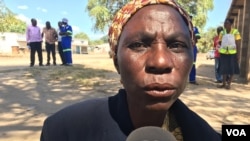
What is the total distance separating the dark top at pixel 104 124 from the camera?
115cm

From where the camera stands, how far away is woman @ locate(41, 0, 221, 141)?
96 centimetres

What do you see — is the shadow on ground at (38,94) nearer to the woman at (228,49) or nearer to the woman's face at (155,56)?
the woman at (228,49)

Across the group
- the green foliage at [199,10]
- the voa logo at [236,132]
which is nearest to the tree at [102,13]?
the green foliage at [199,10]

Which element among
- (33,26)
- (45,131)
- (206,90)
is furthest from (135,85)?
(33,26)

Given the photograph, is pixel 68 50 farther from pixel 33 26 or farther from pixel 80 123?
pixel 80 123

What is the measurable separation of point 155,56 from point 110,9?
24.1m

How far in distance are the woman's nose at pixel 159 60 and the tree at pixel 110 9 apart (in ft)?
70.6

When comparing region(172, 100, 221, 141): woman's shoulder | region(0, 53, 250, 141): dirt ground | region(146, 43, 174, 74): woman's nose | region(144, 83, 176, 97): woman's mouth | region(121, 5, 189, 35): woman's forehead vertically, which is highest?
region(121, 5, 189, 35): woman's forehead

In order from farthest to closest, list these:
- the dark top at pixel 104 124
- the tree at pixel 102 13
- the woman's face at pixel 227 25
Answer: the tree at pixel 102 13 → the woman's face at pixel 227 25 → the dark top at pixel 104 124

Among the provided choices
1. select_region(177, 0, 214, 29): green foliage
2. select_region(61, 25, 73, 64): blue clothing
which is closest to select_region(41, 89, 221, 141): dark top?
select_region(61, 25, 73, 64): blue clothing

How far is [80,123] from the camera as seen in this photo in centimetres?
118

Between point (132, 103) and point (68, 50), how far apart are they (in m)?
11.8

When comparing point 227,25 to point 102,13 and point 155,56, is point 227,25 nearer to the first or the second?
point 155,56

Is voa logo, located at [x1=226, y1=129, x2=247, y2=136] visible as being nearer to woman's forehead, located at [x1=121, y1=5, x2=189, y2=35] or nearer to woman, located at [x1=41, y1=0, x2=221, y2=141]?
woman, located at [x1=41, y1=0, x2=221, y2=141]
